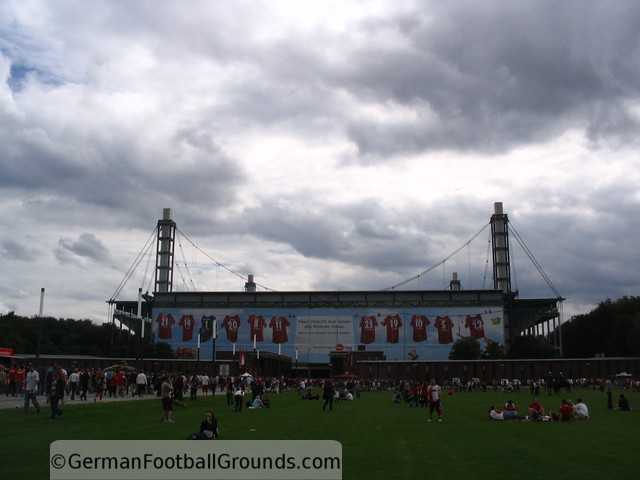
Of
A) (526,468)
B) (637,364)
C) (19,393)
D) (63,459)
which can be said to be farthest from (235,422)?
(637,364)

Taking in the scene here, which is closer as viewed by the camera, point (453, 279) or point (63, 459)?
point (63, 459)

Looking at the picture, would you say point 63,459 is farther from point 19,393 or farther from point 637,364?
point 637,364

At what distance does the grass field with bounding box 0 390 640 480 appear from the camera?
12.1 meters

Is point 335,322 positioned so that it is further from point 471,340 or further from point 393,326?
point 471,340

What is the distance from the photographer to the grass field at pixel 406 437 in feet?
39.7

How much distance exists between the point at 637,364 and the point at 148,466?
3075 inches

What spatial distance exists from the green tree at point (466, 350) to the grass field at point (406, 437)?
59.5 m

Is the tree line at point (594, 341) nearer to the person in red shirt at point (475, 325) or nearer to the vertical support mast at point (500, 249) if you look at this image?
the person in red shirt at point (475, 325)

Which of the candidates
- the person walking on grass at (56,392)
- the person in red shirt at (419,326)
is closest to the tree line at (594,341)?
the person in red shirt at (419,326)

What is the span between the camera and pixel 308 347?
326ft

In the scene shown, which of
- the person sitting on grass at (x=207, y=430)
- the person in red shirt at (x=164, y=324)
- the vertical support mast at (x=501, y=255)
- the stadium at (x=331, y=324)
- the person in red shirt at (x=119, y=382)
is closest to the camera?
the person sitting on grass at (x=207, y=430)

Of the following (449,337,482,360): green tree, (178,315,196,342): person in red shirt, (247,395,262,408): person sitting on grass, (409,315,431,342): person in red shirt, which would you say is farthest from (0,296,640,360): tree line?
(247,395,262,408): person sitting on grass

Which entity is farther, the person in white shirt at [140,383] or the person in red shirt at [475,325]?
the person in red shirt at [475,325]

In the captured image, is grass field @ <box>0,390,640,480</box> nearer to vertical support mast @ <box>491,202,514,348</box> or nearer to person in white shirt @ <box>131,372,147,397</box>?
person in white shirt @ <box>131,372,147,397</box>
